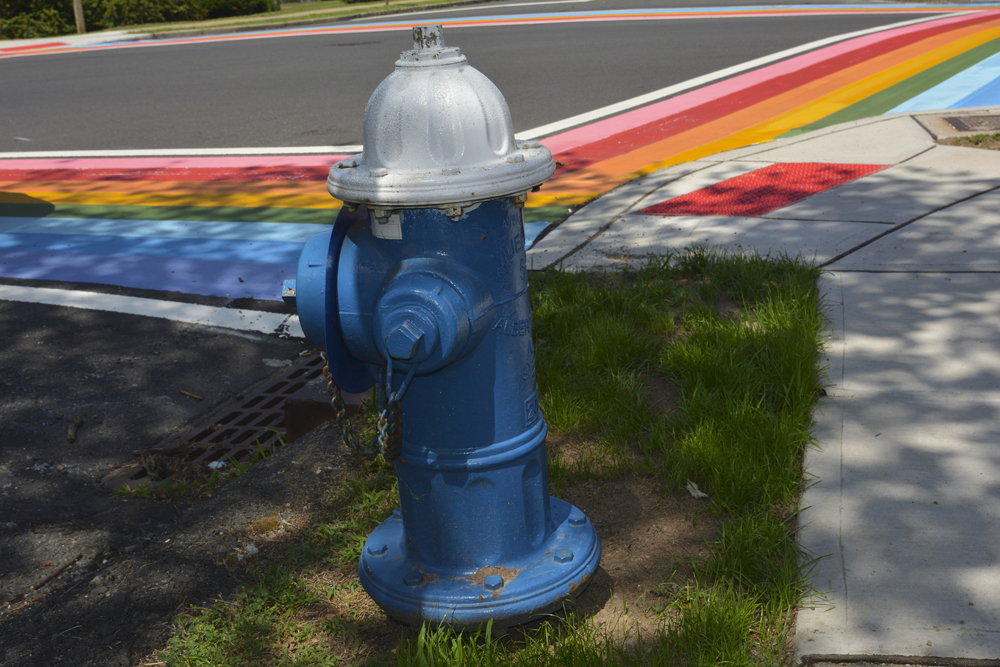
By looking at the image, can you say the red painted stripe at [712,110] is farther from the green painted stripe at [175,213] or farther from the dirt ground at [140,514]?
the dirt ground at [140,514]

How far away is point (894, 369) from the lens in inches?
126

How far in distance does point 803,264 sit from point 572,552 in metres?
2.33

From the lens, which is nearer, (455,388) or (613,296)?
(455,388)

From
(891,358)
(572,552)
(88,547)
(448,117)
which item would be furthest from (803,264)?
(88,547)

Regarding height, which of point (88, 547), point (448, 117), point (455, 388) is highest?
point (448, 117)

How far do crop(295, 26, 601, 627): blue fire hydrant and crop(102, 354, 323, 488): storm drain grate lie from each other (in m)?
1.33

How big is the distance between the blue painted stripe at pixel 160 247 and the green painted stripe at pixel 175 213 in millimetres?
470

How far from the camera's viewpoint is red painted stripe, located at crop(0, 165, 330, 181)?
7477 mm

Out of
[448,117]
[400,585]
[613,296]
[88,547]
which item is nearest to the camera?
[448,117]

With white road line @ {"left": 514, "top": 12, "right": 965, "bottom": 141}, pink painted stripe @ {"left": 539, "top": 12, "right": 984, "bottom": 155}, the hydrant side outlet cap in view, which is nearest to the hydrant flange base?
the hydrant side outlet cap

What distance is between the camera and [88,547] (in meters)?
2.73

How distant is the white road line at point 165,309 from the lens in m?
4.46

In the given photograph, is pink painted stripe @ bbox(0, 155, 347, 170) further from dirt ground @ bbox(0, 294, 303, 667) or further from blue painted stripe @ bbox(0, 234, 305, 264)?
dirt ground @ bbox(0, 294, 303, 667)

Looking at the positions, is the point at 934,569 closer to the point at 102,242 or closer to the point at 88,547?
the point at 88,547
